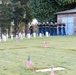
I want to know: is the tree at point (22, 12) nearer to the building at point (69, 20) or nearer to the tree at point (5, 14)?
the tree at point (5, 14)

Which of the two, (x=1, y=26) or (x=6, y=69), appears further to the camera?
(x=1, y=26)

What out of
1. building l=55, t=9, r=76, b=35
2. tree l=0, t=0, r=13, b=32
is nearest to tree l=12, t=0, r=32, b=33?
tree l=0, t=0, r=13, b=32

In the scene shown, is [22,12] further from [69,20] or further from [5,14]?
[69,20]

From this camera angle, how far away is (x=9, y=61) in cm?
970

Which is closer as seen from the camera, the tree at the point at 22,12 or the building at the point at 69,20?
the tree at the point at 22,12

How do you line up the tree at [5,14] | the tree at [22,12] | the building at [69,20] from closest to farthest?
the tree at [5,14], the tree at [22,12], the building at [69,20]

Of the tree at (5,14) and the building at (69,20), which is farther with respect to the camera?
the building at (69,20)

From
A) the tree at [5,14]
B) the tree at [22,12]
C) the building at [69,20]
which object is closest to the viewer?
the tree at [5,14]

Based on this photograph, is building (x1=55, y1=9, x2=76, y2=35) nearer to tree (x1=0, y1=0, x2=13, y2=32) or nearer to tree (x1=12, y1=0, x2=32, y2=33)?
tree (x1=12, y1=0, x2=32, y2=33)

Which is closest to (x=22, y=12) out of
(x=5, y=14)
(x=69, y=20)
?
(x=5, y=14)

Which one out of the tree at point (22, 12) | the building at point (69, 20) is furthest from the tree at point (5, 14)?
the building at point (69, 20)

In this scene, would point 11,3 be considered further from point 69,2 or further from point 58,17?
point 69,2

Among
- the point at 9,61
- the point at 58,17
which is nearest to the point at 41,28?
the point at 58,17

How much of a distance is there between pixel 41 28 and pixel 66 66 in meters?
26.6
